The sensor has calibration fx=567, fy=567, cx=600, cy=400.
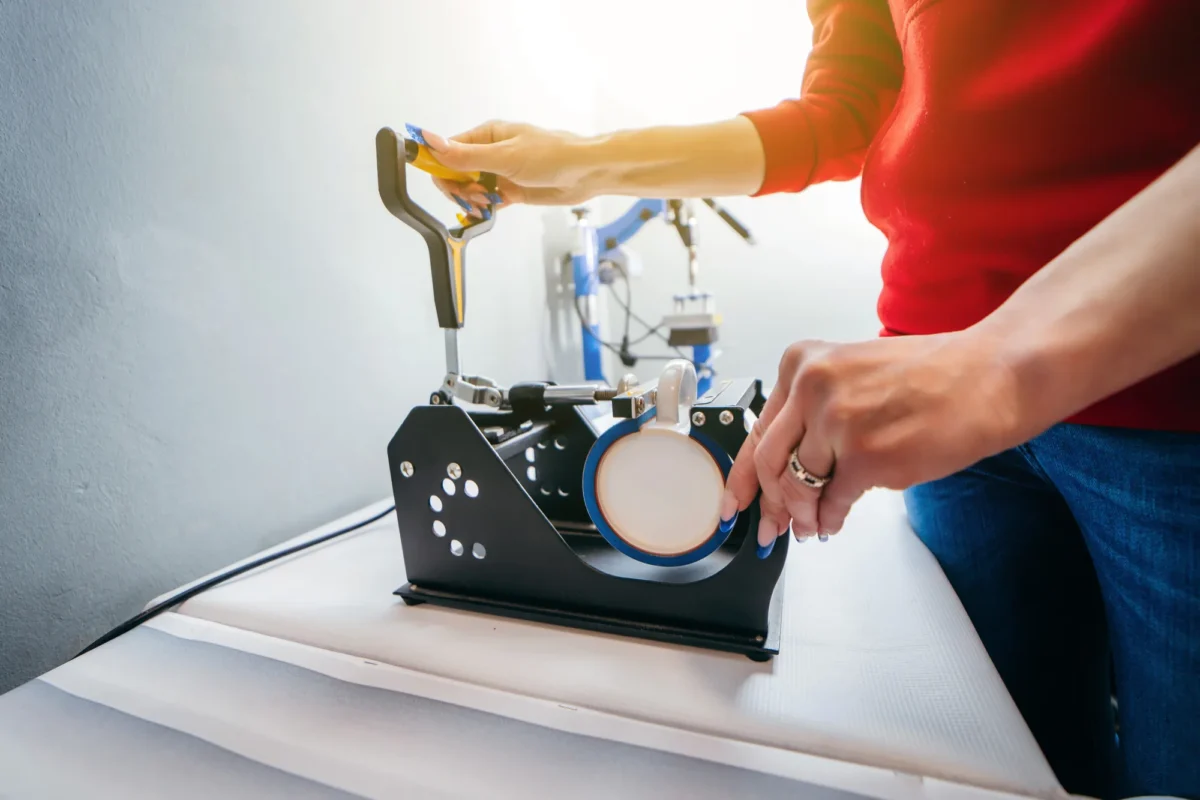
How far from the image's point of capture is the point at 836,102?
67 centimetres

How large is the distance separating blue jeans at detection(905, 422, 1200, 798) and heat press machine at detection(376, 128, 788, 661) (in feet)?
0.70

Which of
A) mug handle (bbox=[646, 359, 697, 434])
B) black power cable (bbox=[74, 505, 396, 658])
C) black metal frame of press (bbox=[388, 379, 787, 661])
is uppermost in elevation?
mug handle (bbox=[646, 359, 697, 434])

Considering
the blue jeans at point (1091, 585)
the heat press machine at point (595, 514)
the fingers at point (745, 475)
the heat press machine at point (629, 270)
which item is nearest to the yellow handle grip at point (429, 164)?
the heat press machine at point (595, 514)

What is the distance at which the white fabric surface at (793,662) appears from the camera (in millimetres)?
334

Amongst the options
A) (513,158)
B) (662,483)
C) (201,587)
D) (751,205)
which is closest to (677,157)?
(513,158)

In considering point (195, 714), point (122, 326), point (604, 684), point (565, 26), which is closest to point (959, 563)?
point (604, 684)

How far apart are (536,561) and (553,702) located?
A: 117 millimetres

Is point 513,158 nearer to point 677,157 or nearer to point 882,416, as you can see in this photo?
point 677,157

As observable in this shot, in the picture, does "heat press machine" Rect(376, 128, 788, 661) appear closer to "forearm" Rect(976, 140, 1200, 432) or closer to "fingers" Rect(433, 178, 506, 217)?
"fingers" Rect(433, 178, 506, 217)

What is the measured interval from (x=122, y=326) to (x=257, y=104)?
327mm

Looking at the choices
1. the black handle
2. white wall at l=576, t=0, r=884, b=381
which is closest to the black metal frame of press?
the black handle

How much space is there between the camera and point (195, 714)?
39cm

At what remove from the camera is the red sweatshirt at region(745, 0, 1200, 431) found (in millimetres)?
348

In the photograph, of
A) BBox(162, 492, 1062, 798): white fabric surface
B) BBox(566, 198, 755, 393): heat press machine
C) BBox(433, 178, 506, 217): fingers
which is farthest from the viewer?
BBox(566, 198, 755, 393): heat press machine
